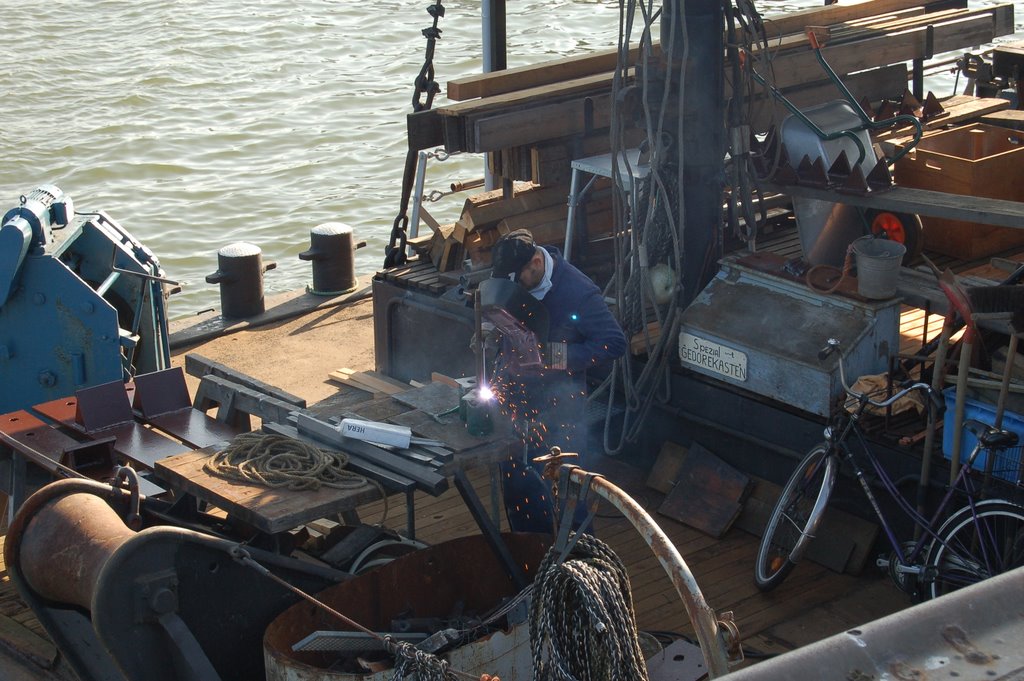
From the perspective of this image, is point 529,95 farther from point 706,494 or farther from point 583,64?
point 706,494

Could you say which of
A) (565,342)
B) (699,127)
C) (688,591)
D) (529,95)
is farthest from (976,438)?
(529,95)

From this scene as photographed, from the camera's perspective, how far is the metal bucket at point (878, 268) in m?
6.38

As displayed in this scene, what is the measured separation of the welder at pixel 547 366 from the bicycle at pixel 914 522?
3.52ft

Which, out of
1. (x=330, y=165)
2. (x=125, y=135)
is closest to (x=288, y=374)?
(x=330, y=165)

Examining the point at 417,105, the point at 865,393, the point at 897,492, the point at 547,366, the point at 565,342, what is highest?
the point at 417,105

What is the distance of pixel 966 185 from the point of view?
7.82 m

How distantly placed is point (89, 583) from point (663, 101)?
13.1 ft

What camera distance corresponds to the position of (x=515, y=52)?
67.9 ft

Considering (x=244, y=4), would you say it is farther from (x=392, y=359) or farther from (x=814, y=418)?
(x=814, y=418)

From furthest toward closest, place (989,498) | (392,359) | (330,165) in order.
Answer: (330,165)
(392,359)
(989,498)

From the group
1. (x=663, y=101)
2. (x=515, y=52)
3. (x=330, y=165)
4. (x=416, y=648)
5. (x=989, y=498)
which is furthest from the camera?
(x=515, y=52)

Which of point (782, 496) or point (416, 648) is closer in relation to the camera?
point (416, 648)

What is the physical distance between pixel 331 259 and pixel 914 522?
6397 millimetres

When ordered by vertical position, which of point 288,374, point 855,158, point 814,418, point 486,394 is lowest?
point 288,374
